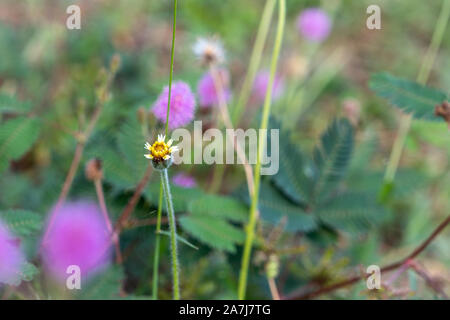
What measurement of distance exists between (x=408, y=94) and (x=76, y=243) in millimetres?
630

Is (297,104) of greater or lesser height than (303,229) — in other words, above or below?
above

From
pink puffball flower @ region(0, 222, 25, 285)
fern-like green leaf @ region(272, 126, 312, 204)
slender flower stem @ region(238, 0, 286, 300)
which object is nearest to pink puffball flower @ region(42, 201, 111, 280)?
pink puffball flower @ region(0, 222, 25, 285)

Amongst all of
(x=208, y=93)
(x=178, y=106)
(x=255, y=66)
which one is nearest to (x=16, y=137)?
(x=178, y=106)

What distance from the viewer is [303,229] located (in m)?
0.98

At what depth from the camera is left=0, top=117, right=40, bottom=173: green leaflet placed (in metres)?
0.87

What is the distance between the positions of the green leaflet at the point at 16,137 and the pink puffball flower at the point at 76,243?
4.8 inches

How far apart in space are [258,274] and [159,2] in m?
1.69

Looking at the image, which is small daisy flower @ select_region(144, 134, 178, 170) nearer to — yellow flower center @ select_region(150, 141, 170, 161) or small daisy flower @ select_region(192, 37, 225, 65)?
yellow flower center @ select_region(150, 141, 170, 161)

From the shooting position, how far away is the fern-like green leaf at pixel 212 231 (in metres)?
0.85

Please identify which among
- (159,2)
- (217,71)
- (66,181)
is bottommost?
(66,181)

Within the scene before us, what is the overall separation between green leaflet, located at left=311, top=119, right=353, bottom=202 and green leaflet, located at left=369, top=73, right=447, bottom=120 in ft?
0.39

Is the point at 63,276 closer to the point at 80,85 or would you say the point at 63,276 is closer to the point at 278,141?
the point at 278,141

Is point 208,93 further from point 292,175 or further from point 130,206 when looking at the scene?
point 130,206
